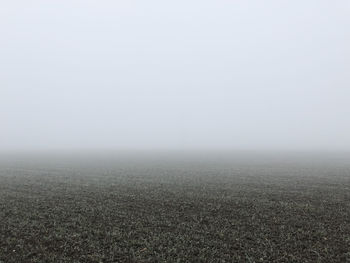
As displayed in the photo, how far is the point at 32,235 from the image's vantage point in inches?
565

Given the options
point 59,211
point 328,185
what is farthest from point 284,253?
point 328,185

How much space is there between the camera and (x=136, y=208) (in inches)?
773

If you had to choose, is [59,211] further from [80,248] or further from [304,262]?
[304,262]

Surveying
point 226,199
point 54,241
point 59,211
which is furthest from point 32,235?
point 226,199

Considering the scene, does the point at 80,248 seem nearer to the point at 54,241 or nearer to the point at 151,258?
the point at 54,241

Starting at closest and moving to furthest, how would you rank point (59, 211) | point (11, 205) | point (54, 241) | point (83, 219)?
point (54, 241) → point (83, 219) → point (59, 211) → point (11, 205)

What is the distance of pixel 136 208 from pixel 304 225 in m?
10.3

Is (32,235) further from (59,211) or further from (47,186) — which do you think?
(47,186)

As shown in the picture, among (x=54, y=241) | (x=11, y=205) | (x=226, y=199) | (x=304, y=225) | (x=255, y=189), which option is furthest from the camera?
(x=255, y=189)

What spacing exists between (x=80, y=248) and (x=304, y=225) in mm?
11566

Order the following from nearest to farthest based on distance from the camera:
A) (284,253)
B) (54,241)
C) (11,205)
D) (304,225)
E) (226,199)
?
1. (284,253)
2. (54,241)
3. (304,225)
4. (11,205)
5. (226,199)

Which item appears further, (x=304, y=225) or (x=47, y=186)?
(x=47, y=186)

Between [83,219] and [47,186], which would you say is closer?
[83,219]

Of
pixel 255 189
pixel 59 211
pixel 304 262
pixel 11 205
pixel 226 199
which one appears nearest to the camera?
pixel 304 262
